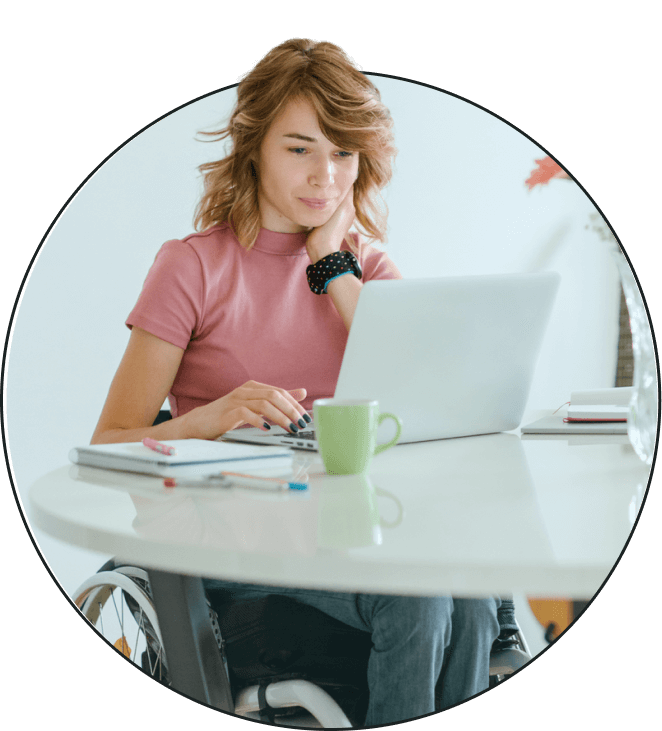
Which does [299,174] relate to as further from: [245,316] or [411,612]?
[411,612]

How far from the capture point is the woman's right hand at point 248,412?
835 millimetres

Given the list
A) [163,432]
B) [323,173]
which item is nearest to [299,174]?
[323,173]

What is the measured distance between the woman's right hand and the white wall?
27 cm

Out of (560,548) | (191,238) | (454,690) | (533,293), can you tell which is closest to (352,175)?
(191,238)

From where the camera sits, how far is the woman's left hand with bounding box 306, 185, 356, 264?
1.37m

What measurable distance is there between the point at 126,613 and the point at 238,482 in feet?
1.46

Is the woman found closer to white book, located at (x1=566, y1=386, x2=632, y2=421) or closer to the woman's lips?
the woman's lips

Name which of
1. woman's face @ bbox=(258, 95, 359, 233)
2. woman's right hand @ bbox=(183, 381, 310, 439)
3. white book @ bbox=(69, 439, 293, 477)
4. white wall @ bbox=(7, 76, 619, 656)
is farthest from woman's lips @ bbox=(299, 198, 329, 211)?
white book @ bbox=(69, 439, 293, 477)

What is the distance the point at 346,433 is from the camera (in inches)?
26.7

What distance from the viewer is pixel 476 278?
2.76 ft

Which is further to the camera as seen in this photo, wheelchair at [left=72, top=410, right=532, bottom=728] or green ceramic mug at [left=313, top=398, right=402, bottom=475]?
wheelchair at [left=72, top=410, right=532, bottom=728]

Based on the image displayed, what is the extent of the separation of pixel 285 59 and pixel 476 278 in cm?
62

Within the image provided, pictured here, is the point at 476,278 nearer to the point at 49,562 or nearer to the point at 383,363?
the point at 383,363

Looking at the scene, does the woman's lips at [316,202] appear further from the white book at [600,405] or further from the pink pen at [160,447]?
the pink pen at [160,447]
